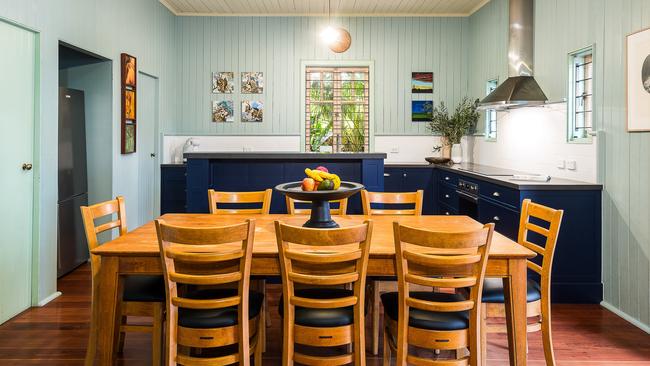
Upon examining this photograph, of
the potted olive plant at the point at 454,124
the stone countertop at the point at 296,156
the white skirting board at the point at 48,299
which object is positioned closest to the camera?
the white skirting board at the point at 48,299

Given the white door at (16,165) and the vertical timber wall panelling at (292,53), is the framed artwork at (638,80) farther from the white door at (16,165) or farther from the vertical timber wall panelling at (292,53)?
the white door at (16,165)

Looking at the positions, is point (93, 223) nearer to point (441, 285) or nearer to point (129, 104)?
point (441, 285)

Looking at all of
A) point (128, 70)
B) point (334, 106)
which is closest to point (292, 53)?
point (334, 106)

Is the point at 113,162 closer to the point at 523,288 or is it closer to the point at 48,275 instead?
the point at 48,275

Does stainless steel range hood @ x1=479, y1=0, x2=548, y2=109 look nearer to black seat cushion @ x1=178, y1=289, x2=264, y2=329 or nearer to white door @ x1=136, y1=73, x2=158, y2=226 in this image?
black seat cushion @ x1=178, y1=289, x2=264, y2=329

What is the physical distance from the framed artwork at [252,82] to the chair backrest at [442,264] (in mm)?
5441

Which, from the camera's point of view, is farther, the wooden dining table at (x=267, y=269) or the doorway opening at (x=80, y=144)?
the doorway opening at (x=80, y=144)

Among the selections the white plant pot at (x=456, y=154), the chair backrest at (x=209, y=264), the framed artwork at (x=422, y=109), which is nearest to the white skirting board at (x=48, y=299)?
the chair backrest at (x=209, y=264)

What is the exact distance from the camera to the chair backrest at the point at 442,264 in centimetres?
209

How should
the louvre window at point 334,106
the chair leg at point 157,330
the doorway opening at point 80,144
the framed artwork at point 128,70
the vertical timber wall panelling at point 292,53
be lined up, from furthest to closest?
the louvre window at point 334,106, the vertical timber wall panelling at point 292,53, the framed artwork at point 128,70, the doorway opening at point 80,144, the chair leg at point 157,330

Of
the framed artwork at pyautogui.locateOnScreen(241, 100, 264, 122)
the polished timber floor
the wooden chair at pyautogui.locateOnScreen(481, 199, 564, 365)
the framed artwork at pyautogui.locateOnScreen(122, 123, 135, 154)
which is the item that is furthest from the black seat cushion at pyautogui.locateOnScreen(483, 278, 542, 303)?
the framed artwork at pyautogui.locateOnScreen(241, 100, 264, 122)

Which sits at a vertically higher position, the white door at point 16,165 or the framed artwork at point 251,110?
the framed artwork at point 251,110

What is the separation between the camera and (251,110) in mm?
7285

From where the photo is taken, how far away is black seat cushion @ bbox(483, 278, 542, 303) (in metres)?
2.52
